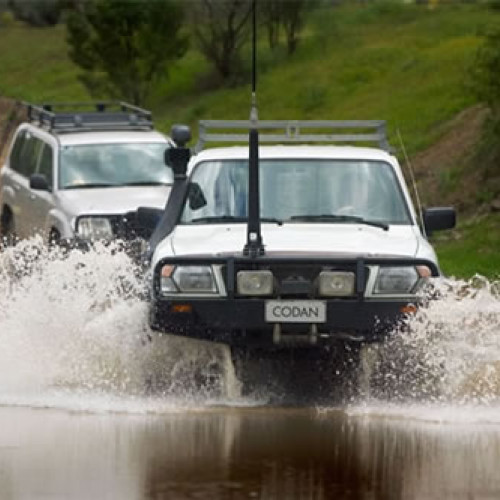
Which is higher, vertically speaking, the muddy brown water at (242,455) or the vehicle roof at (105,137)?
the vehicle roof at (105,137)

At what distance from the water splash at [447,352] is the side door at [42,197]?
7.53 meters

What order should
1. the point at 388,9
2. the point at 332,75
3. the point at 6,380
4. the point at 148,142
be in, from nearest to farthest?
1. the point at 6,380
2. the point at 148,142
3. the point at 332,75
4. the point at 388,9

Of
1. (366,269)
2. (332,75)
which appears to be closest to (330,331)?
(366,269)

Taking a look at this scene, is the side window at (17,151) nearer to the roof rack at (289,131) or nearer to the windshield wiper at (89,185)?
the windshield wiper at (89,185)

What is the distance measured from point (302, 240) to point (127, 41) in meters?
31.4

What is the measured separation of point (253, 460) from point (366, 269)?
6.69 ft

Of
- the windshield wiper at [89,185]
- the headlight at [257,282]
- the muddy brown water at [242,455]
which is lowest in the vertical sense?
the muddy brown water at [242,455]

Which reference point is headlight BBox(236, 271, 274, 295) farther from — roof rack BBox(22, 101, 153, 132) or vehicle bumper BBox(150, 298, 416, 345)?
roof rack BBox(22, 101, 153, 132)

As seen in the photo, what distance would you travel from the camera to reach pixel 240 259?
39.7 feet

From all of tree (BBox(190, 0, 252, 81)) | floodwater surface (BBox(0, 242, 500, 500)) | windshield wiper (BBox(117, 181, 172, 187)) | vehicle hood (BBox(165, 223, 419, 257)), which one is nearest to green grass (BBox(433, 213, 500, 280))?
windshield wiper (BBox(117, 181, 172, 187))

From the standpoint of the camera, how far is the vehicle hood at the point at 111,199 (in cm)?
1838

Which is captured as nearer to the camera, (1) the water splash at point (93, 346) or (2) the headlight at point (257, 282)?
(2) the headlight at point (257, 282)

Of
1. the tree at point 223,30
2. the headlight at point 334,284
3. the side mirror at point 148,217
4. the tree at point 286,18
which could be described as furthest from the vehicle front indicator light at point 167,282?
the tree at point 286,18

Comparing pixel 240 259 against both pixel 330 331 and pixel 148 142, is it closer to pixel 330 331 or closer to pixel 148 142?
pixel 330 331
